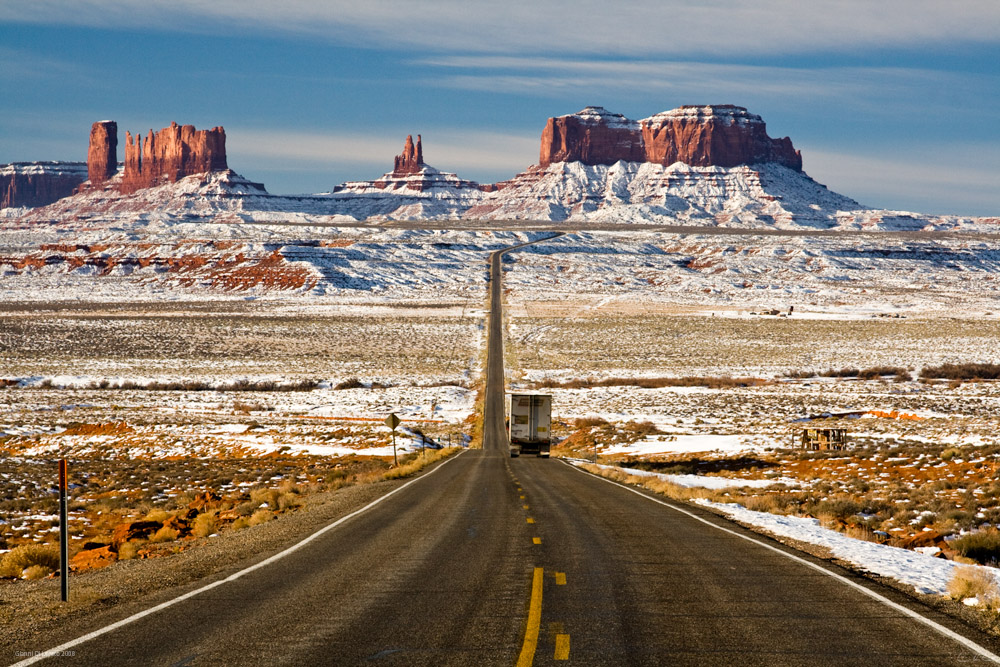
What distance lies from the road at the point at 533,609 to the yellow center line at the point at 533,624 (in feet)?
0.08

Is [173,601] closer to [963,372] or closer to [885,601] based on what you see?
[885,601]

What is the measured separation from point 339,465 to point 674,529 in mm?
22851

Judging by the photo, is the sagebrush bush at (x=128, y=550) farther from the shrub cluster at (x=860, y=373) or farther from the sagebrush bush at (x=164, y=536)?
the shrub cluster at (x=860, y=373)

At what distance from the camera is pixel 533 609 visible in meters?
8.79

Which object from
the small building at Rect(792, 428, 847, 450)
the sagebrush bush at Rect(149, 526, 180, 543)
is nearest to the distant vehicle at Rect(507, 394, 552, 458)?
the small building at Rect(792, 428, 847, 450)

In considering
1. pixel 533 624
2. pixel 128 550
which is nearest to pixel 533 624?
pixel 533 624

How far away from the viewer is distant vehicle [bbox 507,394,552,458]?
3916cm

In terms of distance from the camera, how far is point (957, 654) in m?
7.33

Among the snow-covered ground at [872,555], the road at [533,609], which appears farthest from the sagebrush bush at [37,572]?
the snow-covered ground at [872,555]

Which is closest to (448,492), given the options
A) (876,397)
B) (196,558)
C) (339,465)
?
(196,558)

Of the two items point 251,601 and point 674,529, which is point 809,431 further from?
point 251,601

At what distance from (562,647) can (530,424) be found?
31.9 metres

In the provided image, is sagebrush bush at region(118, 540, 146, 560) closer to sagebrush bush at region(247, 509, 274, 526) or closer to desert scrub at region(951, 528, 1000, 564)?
sagebrush bush at region(247, 509, 274, 526)

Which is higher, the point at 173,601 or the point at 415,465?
the point at 173,601
